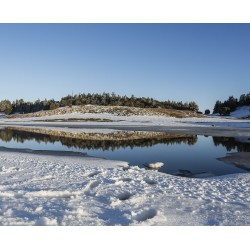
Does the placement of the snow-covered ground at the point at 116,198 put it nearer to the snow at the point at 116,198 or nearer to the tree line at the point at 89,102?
the snow at the point at 116,198

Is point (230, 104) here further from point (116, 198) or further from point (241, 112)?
point (116, 198)

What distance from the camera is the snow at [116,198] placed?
27.3ft

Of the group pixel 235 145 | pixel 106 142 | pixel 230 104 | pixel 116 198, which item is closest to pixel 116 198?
pixel 116 198

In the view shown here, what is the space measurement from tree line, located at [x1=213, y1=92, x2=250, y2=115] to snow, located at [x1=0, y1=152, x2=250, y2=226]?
143 m

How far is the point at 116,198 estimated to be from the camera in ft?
34.0

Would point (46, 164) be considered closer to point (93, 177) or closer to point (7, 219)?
point (93, 177)

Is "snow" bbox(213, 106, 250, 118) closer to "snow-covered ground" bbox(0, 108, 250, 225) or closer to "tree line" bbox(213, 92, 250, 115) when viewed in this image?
"tree line" bbox(213, 92, 250, 115)

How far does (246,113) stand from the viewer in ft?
460

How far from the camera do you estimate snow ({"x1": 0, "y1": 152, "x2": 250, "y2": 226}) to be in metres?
8.31

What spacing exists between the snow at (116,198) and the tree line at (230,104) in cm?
14291

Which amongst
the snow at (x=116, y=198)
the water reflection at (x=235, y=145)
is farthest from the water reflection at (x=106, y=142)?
the snow at (x=116, y=198)

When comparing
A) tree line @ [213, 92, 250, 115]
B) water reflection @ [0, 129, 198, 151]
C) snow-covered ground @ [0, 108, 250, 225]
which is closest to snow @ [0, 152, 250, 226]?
snow-covered ground @ [0, 108, 250, 225]

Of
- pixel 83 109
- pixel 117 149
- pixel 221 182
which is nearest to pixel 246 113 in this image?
pixel 83 109

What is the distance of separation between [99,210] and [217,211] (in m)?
3.76
